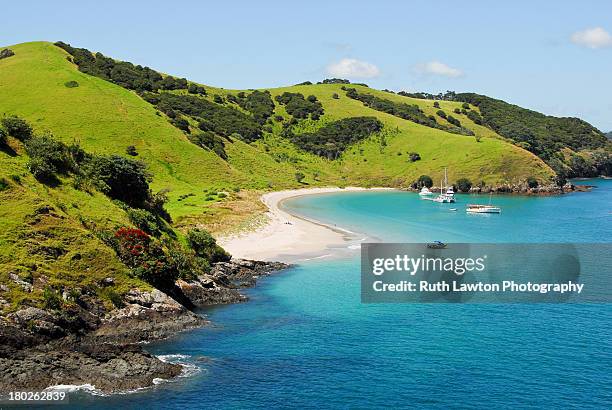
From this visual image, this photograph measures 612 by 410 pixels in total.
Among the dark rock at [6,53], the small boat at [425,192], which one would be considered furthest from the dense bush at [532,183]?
the dark rock at [6,53]

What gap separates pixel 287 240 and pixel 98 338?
50226 mm

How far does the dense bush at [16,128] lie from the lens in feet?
210

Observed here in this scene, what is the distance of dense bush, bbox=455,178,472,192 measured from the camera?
189875mm

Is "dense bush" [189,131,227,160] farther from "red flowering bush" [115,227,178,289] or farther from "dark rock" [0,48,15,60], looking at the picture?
"red flowering bush" [115,227,178,289]

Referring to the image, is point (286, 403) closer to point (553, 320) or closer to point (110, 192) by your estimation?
point (553, 320)

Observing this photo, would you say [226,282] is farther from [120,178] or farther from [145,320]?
[120,178]

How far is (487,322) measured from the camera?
170ft

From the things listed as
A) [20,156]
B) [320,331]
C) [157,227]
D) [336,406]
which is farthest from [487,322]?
[20,156]

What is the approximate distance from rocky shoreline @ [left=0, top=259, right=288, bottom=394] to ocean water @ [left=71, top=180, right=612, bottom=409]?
178 centimetres

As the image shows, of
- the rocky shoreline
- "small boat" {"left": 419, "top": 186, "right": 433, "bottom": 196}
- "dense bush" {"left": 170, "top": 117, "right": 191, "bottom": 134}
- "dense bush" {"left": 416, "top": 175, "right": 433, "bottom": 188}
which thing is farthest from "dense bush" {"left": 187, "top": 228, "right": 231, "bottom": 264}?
"dense bush" {"left": 416, "top": 175, "right": 433, "bottom": 188}

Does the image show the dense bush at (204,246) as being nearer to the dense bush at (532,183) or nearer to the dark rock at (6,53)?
the dense bush at (532,183)

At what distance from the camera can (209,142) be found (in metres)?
166

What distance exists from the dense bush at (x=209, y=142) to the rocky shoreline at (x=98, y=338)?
10519 centimetres

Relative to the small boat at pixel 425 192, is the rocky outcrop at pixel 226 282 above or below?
below
